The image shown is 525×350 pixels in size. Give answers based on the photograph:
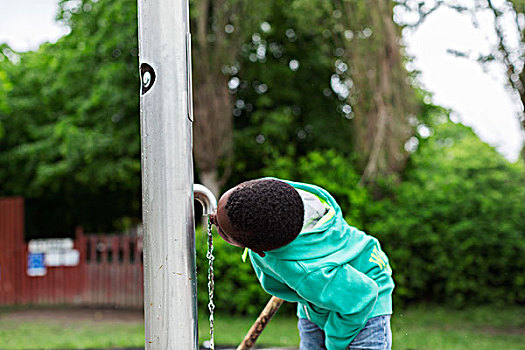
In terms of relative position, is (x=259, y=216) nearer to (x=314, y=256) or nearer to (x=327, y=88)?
(x=314, y=256)

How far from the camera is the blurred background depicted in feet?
25.9

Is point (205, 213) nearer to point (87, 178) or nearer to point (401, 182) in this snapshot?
point (401, 182)

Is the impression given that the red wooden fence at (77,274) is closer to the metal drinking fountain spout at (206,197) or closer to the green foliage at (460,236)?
the green foliage at (460,236)

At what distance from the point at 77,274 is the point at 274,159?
4.26m

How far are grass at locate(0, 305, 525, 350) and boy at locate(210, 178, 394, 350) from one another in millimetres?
4279

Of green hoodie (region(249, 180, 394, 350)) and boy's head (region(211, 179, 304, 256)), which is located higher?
boy's head (region(211, 179, 304, 256))

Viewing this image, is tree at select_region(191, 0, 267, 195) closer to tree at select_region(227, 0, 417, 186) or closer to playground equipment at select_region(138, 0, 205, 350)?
tree at select_region(227, 0, 417, 186)

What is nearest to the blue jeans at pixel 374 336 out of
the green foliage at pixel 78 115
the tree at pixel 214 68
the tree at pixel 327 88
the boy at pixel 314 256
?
the boy at pixel 314 256

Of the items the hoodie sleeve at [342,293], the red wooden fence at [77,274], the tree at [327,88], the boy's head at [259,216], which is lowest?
the red wooden fence at [77,274]

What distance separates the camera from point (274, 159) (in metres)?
10.1

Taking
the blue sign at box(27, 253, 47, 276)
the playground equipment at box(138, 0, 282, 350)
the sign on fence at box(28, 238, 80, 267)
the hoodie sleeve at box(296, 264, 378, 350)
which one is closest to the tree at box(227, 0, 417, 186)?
the sign on fence at box(28, 238, 80, 267)

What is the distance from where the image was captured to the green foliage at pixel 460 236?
795 cm

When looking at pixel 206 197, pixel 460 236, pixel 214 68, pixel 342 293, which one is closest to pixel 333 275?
pixel 342 293

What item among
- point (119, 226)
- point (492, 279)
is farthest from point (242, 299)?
point (119, 226)
